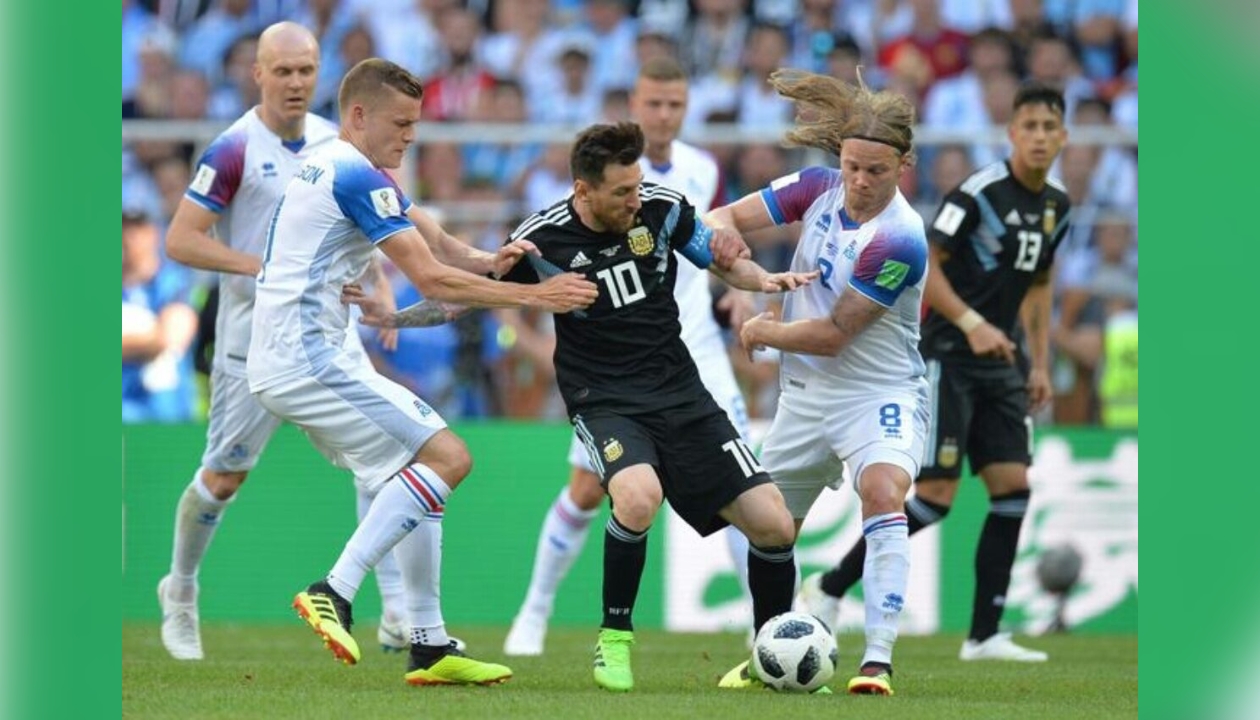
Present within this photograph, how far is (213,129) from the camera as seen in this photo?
44.5 feet

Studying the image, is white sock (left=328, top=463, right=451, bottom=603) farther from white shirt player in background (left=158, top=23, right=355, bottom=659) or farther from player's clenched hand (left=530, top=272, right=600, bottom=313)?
white shirt player in background (left=158, top=23, right=355, bottom=659)

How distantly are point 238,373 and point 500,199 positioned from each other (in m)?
5.12

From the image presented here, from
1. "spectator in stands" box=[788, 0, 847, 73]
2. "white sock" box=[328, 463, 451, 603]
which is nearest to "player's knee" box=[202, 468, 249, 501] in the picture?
"white sock" box=[328, 463, 451, 603]

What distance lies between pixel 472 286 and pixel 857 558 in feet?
11.3

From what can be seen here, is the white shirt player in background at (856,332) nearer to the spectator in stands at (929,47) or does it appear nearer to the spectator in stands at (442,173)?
the spectator in stands at (442,173)

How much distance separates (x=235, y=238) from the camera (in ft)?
30.1

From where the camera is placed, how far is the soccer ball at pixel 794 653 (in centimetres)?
740

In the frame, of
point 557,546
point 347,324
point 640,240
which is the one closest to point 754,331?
point 640,240

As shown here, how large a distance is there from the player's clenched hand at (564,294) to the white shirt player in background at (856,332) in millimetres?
818

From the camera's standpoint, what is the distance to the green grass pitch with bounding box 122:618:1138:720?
259 inches

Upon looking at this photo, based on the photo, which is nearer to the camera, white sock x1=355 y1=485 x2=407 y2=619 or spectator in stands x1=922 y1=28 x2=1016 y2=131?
white sock x1=355 y1=485 x2=407 y2=619

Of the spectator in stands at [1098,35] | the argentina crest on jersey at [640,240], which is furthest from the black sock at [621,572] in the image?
the spectator in stands at [1098,35]

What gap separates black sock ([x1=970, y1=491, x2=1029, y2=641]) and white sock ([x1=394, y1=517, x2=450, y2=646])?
361 centimetres

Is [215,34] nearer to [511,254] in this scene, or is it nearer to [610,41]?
[610,41]
